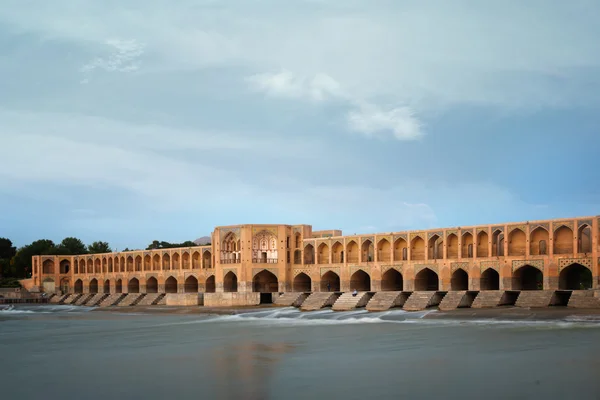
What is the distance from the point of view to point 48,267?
55688 mm

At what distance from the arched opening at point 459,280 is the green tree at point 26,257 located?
144 feet

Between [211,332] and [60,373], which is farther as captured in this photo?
[211,332]

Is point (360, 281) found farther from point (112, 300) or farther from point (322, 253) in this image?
point (112, 300)

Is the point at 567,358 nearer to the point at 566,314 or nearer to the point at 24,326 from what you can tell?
the point at 566,314

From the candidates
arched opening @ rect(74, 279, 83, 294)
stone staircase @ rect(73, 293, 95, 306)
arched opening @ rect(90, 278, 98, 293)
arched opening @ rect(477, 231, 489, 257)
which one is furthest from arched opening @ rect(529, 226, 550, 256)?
arched opening @ rect(74, 279, 83, 294)

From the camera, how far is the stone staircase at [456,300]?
26.9 metres

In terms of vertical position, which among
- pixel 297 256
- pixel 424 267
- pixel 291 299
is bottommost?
pixel 291 299

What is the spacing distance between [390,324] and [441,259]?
8.89 m

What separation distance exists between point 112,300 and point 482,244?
24901 mm

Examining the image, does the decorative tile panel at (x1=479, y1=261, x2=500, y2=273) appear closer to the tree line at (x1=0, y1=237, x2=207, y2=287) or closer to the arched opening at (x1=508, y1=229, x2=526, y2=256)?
the arched opening at (x1=508, y1=229, x2=526, y2=256)

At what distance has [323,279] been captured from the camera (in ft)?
121

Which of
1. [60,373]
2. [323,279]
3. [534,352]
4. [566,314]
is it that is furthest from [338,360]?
[323,279]

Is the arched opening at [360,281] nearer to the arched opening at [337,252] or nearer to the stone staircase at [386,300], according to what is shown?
the arched opening at [337,252]

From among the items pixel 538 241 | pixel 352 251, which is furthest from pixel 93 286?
pixel 538 241
